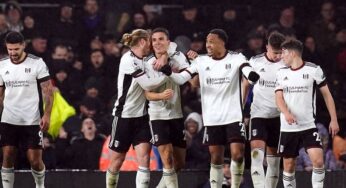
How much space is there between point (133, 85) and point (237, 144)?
1455mm

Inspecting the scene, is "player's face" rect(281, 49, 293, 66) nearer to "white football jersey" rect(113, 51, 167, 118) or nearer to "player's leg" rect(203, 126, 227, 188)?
"player's leg" rect(203, 126, 227, 188)

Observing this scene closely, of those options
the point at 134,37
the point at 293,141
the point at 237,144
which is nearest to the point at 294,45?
the point at 293,141

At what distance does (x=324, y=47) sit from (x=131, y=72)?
6900mm

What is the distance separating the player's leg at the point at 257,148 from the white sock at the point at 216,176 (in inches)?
18.5

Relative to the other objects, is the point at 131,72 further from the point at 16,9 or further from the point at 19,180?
the point at 16,9

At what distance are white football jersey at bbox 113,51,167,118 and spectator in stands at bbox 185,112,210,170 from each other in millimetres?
3070

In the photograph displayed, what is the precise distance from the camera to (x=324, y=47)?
22891 mm

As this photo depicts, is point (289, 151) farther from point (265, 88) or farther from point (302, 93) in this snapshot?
point (265, 88)

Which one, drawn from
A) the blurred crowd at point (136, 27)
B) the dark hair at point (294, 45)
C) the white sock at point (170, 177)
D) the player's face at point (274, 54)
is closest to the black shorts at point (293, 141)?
the dark hair at point (294, 45)

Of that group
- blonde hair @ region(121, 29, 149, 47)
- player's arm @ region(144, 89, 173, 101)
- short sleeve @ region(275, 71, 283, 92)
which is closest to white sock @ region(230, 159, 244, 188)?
short sleeve @ region(275, 71, 283, 92)

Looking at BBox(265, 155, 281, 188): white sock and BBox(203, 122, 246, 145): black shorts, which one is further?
BBox(265, 155, 281, 188): white sock

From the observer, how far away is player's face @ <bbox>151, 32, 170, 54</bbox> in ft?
54.5

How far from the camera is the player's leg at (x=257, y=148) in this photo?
17.1 m

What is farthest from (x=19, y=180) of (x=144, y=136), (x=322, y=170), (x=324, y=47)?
(x=324, y=47)
